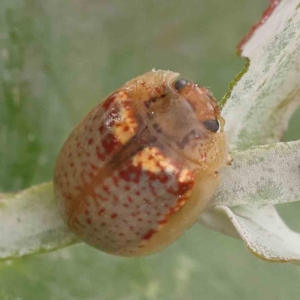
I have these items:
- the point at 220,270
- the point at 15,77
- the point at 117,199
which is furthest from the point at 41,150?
the point at 220,270

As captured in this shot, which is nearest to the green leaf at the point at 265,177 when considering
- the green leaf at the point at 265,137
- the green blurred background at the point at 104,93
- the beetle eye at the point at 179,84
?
the green leaf at the point at 265,137

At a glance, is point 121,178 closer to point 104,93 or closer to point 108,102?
point 108,102

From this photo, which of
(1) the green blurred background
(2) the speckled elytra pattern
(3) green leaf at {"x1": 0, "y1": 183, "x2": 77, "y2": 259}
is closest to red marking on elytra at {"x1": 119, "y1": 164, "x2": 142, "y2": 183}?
(2) the speckled elytra pattern

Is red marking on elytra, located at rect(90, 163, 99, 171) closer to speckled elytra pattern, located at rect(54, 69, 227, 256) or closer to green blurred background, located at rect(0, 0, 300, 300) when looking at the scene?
speckled elytra pattern, located at rect(54, 69, 227, 256)

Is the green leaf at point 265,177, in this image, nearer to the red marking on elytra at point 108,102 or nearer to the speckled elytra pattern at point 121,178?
the speckled elytra pattern at point 121,178

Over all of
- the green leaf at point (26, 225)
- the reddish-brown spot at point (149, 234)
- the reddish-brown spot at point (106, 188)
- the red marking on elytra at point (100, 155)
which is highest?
the red marking on elytra at point (100, 155)

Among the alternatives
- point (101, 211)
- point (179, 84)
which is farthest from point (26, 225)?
point (179, 84)
